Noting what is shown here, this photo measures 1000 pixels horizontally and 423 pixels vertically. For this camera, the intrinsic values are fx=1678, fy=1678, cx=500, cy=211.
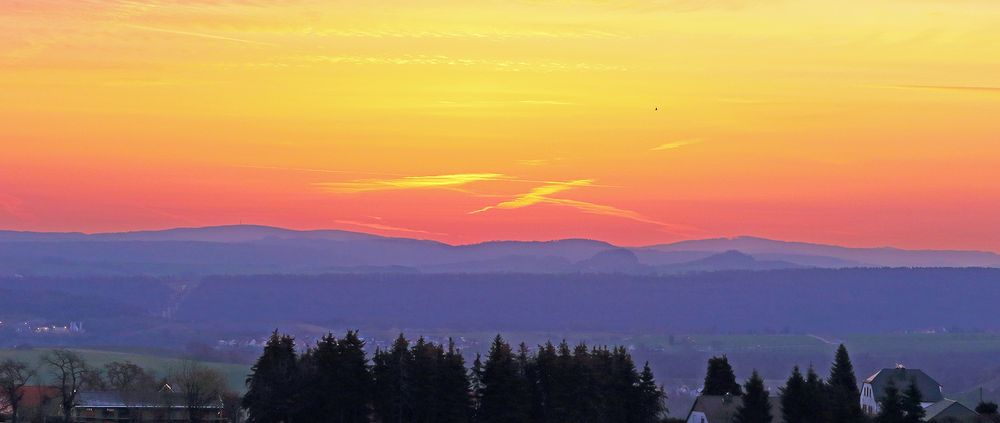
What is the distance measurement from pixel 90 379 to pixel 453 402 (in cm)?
6442

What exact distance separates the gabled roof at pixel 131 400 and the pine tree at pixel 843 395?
174ft

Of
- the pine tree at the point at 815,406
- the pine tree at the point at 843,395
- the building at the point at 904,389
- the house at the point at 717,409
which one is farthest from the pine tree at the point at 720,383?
the pine tree at the point at 815,406

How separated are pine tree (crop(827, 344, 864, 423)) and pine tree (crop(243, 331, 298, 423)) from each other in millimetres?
37303

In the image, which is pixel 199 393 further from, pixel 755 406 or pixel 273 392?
pixel 755 406

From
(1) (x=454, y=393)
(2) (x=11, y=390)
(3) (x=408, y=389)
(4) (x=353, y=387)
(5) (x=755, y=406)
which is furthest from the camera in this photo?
(2) (x=11, y=390)

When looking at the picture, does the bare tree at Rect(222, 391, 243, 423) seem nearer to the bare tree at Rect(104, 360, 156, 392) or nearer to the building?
the bare tree at Rect(104, 360, 156, 392)

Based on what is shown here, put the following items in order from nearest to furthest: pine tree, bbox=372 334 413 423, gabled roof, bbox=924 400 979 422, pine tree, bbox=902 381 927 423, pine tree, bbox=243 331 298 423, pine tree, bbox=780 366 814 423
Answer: pine tree, bbox=902 381 927 423 < pine tree, bbox=372 334 413 423 < pine tree, bbox=243 331 298 423 < pine tree, bbox=780 366 814 423 < gabled roof, bbox=924 400 979 422

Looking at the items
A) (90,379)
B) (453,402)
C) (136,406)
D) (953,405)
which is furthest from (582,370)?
(90,379)

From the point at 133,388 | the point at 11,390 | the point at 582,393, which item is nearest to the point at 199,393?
the point at 11,390

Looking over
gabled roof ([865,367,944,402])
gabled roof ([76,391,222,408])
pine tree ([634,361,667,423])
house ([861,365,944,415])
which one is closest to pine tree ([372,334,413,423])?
pine tree ([634,361,667,423])

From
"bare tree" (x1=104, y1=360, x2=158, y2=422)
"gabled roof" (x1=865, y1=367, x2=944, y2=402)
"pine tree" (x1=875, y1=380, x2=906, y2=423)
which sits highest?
"bare tree" (x1=104, y1=360, x2=158, y2=422)

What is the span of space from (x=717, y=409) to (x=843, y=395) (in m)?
12.5

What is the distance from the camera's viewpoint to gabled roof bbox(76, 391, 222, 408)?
150 meters

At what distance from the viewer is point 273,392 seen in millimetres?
115812
